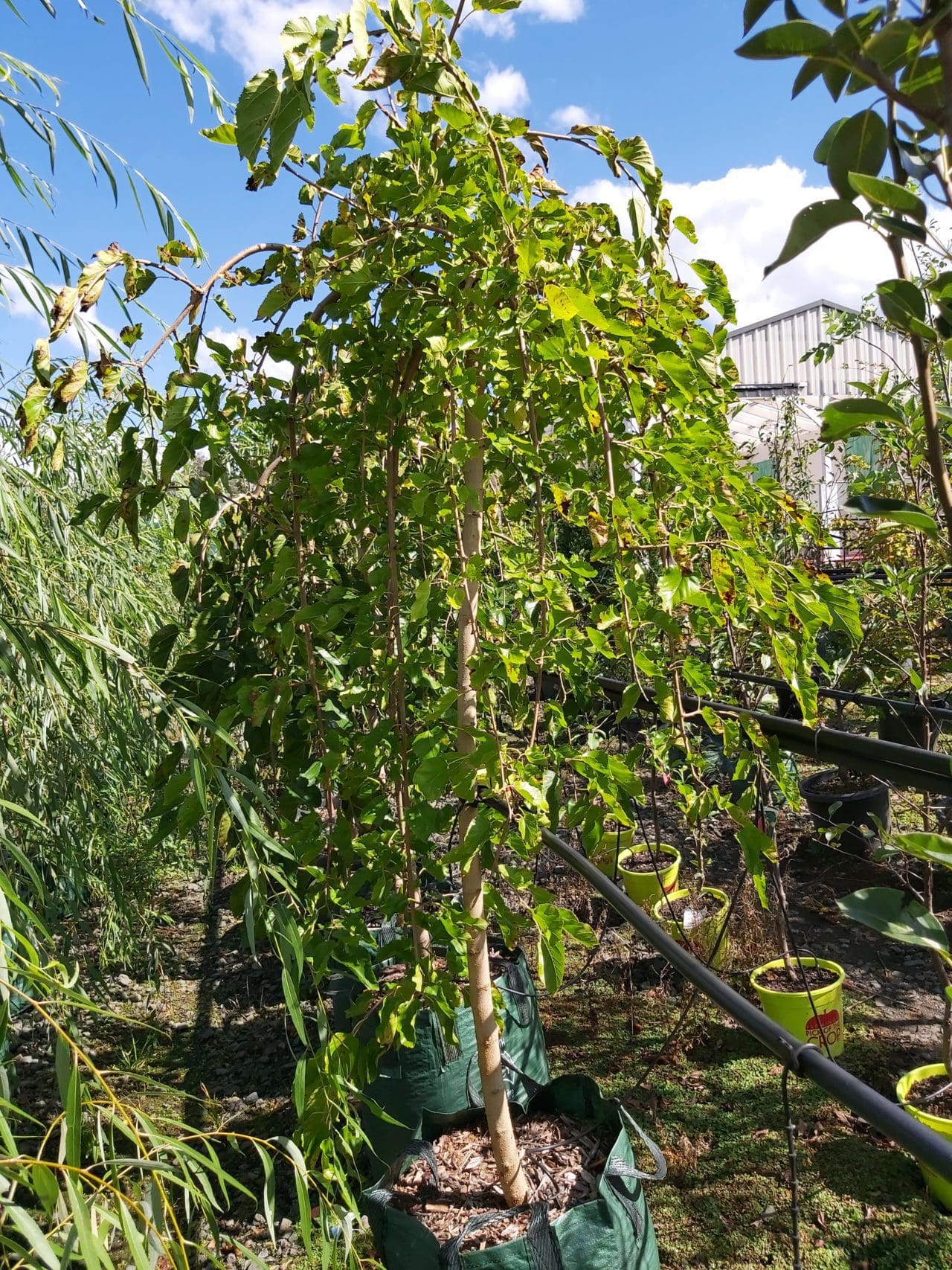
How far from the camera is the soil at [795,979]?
221cm

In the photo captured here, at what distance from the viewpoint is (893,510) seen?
41 cm

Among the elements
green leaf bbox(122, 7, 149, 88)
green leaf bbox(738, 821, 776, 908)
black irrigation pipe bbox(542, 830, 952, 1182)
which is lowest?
black irrigation pipe bbox(542, 830, 952, 1182)

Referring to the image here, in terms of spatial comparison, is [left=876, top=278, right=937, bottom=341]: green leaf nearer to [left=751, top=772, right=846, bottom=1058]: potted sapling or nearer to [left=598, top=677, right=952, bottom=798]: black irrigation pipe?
[left=598, top=677, right=952, bottom=798]: black irrigation pipe

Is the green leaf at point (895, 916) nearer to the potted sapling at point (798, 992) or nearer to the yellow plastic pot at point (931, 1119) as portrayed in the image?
the yellow plastic pot at point (931, 1119)

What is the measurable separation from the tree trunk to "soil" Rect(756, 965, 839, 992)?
114 cm

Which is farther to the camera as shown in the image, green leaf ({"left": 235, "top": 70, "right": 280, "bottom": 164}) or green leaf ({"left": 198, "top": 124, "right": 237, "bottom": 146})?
green leaf ({"left": 198, "top": 124, "right": 237, "bottom": 146})

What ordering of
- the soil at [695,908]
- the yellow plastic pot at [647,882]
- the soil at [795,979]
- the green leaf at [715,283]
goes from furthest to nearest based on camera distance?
the yellow plastic pot at [647,882]
the soil at [695,908]
the soil at [795,979]
the green leaf at [715,283]

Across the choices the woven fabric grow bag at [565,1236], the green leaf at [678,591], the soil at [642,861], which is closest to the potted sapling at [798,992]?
the woven fabric grow bag at [565,1236]

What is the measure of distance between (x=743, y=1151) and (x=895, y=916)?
1789mm

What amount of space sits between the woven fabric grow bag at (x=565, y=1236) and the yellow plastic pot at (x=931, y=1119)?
0.54 meters

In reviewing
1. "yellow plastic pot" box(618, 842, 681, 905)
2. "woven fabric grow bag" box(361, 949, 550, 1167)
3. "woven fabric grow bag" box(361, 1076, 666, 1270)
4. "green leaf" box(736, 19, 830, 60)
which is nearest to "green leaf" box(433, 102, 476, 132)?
"green leaf" box(736, 19, 830, 60)

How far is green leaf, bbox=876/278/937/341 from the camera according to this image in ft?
1.23

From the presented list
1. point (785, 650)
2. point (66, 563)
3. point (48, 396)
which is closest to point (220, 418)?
point (48, 396)

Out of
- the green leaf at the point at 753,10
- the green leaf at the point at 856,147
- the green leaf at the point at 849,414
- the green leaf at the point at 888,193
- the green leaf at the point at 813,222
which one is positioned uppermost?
the green leaf at the point at 753,10
